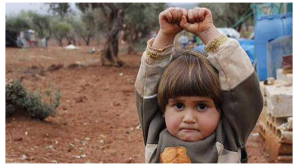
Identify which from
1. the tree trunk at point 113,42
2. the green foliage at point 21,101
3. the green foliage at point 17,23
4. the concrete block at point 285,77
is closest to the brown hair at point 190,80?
the concrete block at point 285,77

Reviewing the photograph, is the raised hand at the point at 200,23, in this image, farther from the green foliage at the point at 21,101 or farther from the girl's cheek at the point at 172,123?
the green foliage at the point at 21,101

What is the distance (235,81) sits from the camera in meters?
1.74

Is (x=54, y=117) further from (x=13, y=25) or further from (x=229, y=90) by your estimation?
(x=13, y=25)

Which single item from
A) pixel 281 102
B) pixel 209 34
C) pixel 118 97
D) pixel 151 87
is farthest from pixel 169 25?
pixel 118 97

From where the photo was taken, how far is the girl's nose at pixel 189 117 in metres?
1.74

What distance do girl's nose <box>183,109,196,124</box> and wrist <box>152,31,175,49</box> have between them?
1.04ft

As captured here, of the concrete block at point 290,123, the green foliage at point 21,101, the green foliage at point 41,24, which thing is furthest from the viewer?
the green foliage at point 41,24

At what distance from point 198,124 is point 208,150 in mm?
134

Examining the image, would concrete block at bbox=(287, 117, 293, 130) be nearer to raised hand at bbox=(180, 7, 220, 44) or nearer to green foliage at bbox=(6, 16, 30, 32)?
raised hand at bbox=(180, 7, 220, 44)

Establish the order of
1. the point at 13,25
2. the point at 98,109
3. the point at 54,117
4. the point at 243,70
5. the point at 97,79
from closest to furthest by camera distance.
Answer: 1. the point at 243,70
2. the point at 54,117
3. the point at 98,109
4. the point at 97,79
5. the point at 13,25

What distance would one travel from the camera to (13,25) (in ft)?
127

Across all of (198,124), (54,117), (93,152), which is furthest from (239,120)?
(54,117)

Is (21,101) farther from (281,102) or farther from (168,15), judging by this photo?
(168,15)

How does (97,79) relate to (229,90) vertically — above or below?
below
